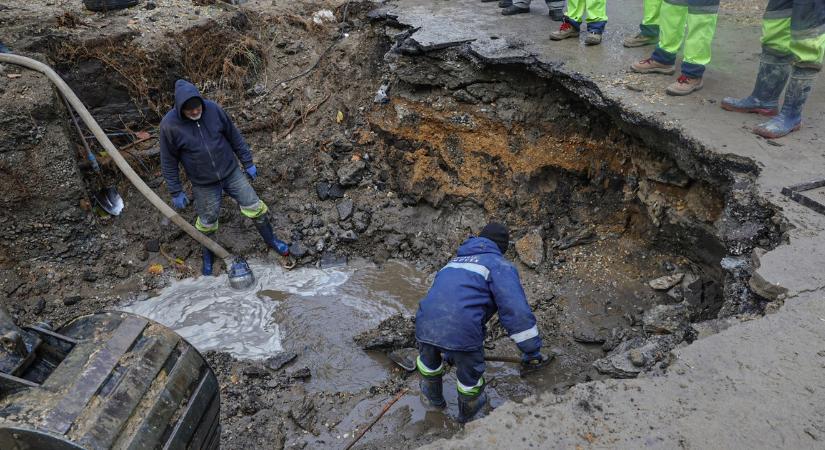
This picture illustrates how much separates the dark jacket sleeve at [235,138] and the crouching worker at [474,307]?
8.86 feet

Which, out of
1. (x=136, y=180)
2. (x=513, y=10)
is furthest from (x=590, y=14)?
(x=136, y=180)

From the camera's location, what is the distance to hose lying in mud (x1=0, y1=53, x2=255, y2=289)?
4793 mm

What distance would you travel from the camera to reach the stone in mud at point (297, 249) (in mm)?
5520

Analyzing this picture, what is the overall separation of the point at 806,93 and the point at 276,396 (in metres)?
4.54

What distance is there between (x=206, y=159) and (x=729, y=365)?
4.25 m

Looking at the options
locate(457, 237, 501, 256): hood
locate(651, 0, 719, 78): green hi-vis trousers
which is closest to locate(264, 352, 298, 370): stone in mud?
locate(457, 237, 501, 256): hood

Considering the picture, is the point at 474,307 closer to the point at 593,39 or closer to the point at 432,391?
the point at 432,391

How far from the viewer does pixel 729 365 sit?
2510 mm

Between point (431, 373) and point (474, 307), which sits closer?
point (474, 307)

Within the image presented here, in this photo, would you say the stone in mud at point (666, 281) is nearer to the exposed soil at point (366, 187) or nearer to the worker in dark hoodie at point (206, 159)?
the exposed soil at point (366, 187)

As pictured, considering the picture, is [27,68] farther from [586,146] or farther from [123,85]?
[586,146]

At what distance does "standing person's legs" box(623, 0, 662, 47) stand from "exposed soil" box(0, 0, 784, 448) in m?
1.10

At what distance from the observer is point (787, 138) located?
3.92 meters

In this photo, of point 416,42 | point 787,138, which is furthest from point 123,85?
point 787,138
